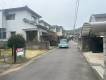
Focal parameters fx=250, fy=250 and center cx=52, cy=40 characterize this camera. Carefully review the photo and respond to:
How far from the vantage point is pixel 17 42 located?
80.8 ft

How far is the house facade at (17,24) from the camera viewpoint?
4575 cm

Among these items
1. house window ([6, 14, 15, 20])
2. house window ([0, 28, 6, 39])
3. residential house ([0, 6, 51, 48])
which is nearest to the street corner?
residential house ([0, 6, 51, 48])

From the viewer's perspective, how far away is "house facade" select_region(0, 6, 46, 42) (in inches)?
1801

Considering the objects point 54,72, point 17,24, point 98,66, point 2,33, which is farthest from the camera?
point 2,33

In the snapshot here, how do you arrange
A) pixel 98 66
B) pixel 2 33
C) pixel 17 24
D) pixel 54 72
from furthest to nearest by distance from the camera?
pixel 2 33
pixel 17 24
pixel 98 66
pixel 54 72

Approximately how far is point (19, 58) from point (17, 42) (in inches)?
80.4

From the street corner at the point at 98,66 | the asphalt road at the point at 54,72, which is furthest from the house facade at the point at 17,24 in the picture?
the asphalt road at the point at 54,72

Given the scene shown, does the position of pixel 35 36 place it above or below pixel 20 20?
below

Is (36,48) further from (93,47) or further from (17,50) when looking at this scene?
(17,50)

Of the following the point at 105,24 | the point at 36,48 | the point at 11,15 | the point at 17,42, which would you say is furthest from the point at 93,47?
the point at 105,24

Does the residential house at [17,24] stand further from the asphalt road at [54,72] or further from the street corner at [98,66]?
the asphalt road at [54,72]

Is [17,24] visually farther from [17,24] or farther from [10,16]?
[10,16]

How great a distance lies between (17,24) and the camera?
4588 centimetres

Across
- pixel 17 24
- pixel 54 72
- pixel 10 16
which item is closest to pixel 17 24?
pixel 17 24
